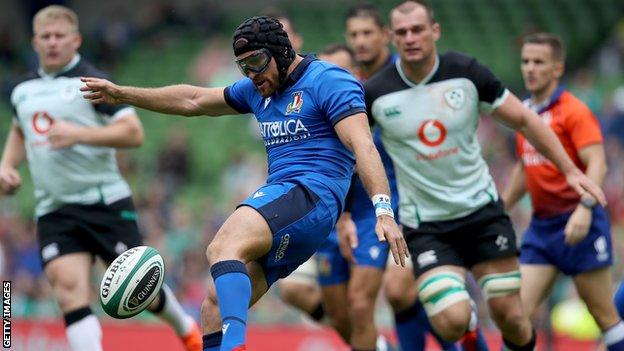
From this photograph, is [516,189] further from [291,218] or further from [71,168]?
[71,168]

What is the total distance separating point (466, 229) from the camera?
29.7 ft

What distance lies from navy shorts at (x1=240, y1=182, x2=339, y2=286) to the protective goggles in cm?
70

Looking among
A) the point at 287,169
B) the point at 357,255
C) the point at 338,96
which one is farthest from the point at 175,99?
the point at 357,255

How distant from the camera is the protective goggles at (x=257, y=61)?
7453mm

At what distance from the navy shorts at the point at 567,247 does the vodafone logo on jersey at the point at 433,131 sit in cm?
152

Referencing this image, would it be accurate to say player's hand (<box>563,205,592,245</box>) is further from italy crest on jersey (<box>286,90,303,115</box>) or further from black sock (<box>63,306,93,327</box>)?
black sock (<box>63,306,93,327</box>)

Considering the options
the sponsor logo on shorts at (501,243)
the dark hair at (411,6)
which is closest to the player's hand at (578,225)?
the sponsor logo on shorts at (501,243)

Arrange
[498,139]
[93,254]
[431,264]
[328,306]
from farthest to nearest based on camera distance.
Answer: [498,139] → [328,306] → [93,254] → [431,264]

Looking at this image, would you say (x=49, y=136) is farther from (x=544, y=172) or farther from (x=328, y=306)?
(x=544, y=172)

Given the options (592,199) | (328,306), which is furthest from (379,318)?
(592,199)

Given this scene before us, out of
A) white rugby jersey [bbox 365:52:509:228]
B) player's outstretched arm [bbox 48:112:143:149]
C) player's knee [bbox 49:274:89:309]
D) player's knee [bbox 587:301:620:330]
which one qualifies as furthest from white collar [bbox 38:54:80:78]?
player's knee [bbox 587:301:620:330]

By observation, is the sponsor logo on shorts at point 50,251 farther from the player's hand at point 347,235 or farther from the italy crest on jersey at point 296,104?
the italy crest on jersey at point 296,104

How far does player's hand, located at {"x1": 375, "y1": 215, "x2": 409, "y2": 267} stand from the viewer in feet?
22.9

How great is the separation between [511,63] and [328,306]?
13.1 meters
